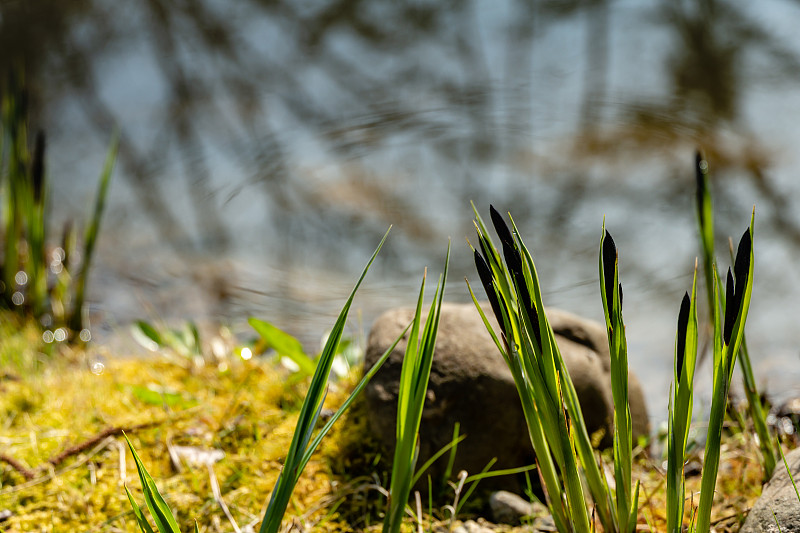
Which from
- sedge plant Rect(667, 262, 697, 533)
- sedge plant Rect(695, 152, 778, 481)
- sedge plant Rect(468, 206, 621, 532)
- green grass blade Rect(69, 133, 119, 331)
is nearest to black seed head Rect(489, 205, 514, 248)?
sedge plant Rect(468, 206, 621, 532)

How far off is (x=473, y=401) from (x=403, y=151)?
236 centimetres

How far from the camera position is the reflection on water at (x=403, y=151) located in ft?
7.94

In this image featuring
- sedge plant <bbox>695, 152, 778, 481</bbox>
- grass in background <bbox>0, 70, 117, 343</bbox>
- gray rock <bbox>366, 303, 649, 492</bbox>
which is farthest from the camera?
grass in background <bbox>0, 70, 117, 343</bbox>

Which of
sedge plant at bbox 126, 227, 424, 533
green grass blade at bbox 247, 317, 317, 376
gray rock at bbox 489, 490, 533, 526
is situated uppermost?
sedge plant at bbox 126, 227, 424, 533

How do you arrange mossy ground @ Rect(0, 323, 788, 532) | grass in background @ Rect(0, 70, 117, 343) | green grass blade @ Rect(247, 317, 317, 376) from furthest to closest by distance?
grass in background @ Rect(0, 70, 117, 343)
green grass blade @ Rect(247, 317, 317, 376)
mossy ground @ Rect(0, 323, 788, 532)

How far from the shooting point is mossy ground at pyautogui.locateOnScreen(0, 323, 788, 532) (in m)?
1.06

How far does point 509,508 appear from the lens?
1.08 meters

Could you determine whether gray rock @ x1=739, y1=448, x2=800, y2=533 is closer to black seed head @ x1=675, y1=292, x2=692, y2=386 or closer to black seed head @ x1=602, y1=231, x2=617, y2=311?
black seed head @ x1=675, y1=292, x2=692, y2=386

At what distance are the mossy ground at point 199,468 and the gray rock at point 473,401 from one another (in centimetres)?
10

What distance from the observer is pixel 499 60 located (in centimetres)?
387

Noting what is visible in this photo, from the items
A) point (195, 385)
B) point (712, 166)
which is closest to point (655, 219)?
point (712, 166)

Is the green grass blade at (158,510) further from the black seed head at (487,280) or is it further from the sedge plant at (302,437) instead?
the black seed head at (487,280)

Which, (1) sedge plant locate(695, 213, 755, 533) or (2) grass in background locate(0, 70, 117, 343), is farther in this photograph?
(2) grass in background locate(0, 70, 117, 343)

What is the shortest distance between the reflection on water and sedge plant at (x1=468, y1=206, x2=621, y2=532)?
106cm
